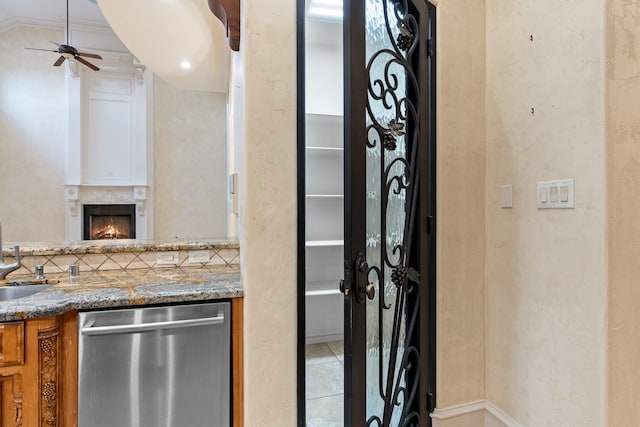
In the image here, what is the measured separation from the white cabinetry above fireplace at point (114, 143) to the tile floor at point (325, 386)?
398 cm

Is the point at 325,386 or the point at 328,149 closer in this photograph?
the point at 325,386

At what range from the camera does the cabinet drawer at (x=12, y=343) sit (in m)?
1.22

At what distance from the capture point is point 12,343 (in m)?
1.23

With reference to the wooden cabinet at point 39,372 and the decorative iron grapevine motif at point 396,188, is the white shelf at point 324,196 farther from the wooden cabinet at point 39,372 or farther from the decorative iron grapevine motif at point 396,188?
the wooden cabinet at point 39,372

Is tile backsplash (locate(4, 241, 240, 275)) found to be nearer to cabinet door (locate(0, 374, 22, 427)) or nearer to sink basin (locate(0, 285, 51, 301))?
sink basin (locate(0, 285, 51, 301))

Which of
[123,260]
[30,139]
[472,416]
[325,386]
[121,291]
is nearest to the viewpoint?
[121,291]

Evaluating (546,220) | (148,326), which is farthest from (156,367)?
(546,220)

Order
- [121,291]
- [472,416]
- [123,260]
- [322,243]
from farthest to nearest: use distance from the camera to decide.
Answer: [322,243] < [123,260] < [472,416] < [121,291]

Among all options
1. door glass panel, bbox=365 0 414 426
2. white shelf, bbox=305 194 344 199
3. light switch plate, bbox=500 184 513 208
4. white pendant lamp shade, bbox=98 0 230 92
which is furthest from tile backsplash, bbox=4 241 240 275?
white pendant lamp shade, bbox=98 0 230 92

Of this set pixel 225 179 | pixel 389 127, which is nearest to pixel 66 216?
pixel 225 179

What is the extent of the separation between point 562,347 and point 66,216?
6372 millimetres

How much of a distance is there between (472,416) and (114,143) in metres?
5.89

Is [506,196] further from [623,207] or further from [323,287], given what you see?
[323,287]

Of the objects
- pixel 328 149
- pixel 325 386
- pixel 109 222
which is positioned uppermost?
pixel 328 149
